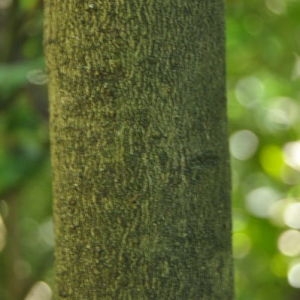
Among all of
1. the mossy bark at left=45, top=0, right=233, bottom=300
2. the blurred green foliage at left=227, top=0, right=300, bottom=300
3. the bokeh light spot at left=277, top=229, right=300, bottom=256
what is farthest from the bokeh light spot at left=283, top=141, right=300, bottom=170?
the mossy bark at left=45, top=0, right=233, bottom=300

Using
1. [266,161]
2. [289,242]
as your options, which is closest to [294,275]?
[289,242]

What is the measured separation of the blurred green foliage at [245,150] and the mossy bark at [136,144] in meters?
1.14

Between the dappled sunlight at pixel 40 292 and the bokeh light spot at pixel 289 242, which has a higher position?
the bokeh light spot at pixel 289 242

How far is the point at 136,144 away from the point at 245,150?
2.03m

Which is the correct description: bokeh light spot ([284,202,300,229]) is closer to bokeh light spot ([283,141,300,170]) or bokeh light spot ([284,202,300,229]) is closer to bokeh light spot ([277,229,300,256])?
bokeh light spot ([277,229,300,256])

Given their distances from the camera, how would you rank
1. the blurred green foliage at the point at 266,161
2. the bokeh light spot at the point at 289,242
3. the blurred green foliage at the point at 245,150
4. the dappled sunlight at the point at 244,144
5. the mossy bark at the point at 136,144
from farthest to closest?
the bokeh light spot at the point at 289,242 < the dappled sunlight at the point at 244,144 < the blurred green foliage at the point at 266,161 < the blurred green foliage at the point at 245,150 < the mossy bark at the point at 136,144

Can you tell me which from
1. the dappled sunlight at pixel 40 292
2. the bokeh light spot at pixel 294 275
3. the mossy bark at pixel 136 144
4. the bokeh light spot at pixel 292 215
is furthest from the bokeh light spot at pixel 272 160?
the mossy bark at pixel 136 144

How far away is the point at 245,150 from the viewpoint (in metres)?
2.75

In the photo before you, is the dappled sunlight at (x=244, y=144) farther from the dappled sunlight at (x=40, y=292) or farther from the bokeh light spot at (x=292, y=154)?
the dappled sunlight at (x=40, y=292)

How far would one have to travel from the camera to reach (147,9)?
29.4 inches

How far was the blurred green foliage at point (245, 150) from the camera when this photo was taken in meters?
2.19

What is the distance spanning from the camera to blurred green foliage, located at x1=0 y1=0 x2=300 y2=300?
2.19 meters

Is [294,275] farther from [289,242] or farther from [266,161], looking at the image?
[266,161]

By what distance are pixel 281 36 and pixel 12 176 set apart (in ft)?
2.85
